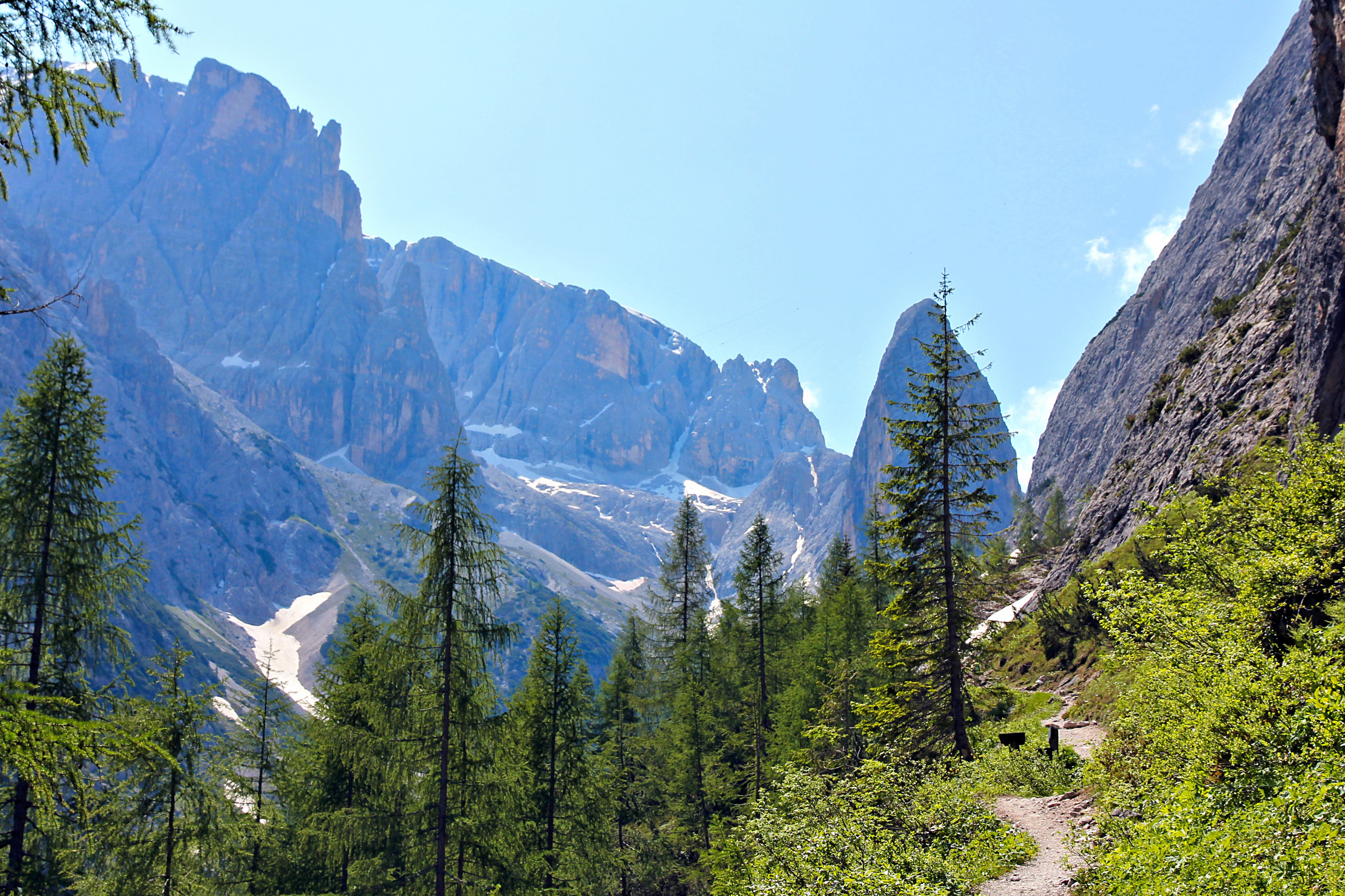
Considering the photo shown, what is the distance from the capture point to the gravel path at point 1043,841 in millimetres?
9633

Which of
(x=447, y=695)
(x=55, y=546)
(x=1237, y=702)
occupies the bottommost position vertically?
(x=1237, y=702)

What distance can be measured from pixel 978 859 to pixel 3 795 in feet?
58.4

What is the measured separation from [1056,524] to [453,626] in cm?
6948

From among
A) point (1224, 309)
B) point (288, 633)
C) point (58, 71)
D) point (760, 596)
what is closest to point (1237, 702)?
point (58, 71)

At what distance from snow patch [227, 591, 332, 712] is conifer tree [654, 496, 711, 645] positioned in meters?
134

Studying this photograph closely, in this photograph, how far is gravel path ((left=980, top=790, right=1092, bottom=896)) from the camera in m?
9.63

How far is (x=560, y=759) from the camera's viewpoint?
77.9 ft

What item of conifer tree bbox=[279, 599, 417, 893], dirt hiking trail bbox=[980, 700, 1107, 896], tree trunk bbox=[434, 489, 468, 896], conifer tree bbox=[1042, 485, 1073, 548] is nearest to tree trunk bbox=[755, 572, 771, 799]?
tree trunk bbox=[434, 489, 468, 896]

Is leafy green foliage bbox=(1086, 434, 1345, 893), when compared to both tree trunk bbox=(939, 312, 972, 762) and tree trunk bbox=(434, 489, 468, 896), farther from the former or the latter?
tree trunk bbox=(434, 489, 468, 896)

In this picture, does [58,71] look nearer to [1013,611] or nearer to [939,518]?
[939,518]

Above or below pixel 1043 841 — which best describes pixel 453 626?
above

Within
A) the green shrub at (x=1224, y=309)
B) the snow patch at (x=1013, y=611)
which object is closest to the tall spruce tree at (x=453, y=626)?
the snow patch at (x=1013, y=611)

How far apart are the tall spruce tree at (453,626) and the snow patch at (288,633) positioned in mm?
147161

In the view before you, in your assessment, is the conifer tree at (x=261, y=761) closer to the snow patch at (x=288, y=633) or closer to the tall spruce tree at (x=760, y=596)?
the tall spruce tree at (x=760, y=596)
